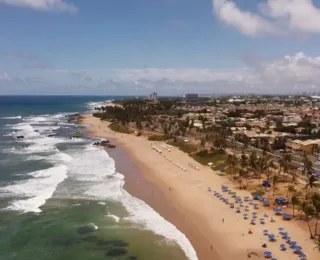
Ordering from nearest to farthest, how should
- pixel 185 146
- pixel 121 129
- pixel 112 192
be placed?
pixel 112 192
pixel 185 146
pixel 121 129

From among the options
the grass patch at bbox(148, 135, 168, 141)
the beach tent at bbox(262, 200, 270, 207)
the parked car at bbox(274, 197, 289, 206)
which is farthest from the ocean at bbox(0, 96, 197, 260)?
the grass patch at bbox(148, 135, 168, 141)

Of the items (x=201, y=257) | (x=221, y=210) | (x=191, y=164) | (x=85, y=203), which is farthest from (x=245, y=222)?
(x=191, y=164)

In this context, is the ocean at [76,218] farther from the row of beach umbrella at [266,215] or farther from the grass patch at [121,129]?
the grass patch at [121,129]

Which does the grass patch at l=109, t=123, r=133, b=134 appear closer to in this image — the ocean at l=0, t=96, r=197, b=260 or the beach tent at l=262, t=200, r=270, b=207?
the ocean at l=0, t=96, r=197, b=260

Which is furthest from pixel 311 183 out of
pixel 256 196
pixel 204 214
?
pixel 204 214

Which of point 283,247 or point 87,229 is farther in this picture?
point 87,229

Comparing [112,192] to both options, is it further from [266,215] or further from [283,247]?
[283,247]
